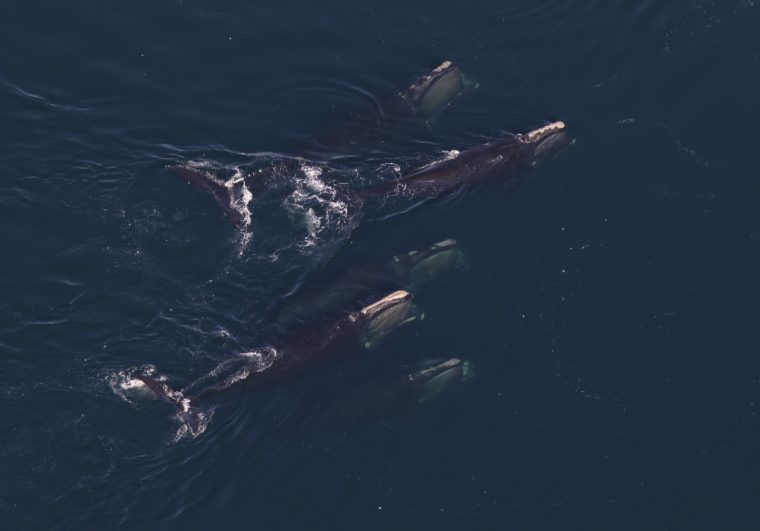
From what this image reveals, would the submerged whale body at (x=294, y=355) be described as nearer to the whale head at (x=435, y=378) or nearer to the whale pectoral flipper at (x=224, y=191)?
the whale head at (x=435, y=378)

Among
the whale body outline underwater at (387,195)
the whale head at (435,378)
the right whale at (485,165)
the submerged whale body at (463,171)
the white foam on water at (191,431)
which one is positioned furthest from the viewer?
the right whale at (485,165)

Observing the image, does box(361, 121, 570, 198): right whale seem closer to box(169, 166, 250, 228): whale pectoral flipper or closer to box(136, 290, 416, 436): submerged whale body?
box(136, 290, 416, 436): submerged whale body

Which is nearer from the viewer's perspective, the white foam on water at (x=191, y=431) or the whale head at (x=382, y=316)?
the white foam on water at (x=191, y=431)

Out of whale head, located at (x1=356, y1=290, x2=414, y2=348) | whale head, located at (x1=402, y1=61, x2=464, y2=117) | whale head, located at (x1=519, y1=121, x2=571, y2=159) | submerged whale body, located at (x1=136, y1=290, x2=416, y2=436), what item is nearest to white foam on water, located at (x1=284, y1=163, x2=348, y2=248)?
whale head, located at (x1=356, y1=290, x2=414, y2=348)

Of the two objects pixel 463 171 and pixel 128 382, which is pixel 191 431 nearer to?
pixel 128 382

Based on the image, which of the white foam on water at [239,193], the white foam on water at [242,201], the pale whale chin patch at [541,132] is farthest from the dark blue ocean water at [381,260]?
the pale whale chin patch at [541,132]

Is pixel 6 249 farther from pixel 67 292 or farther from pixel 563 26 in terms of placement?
pixel 563 26

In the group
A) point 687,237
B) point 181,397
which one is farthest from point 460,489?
point 687,237
